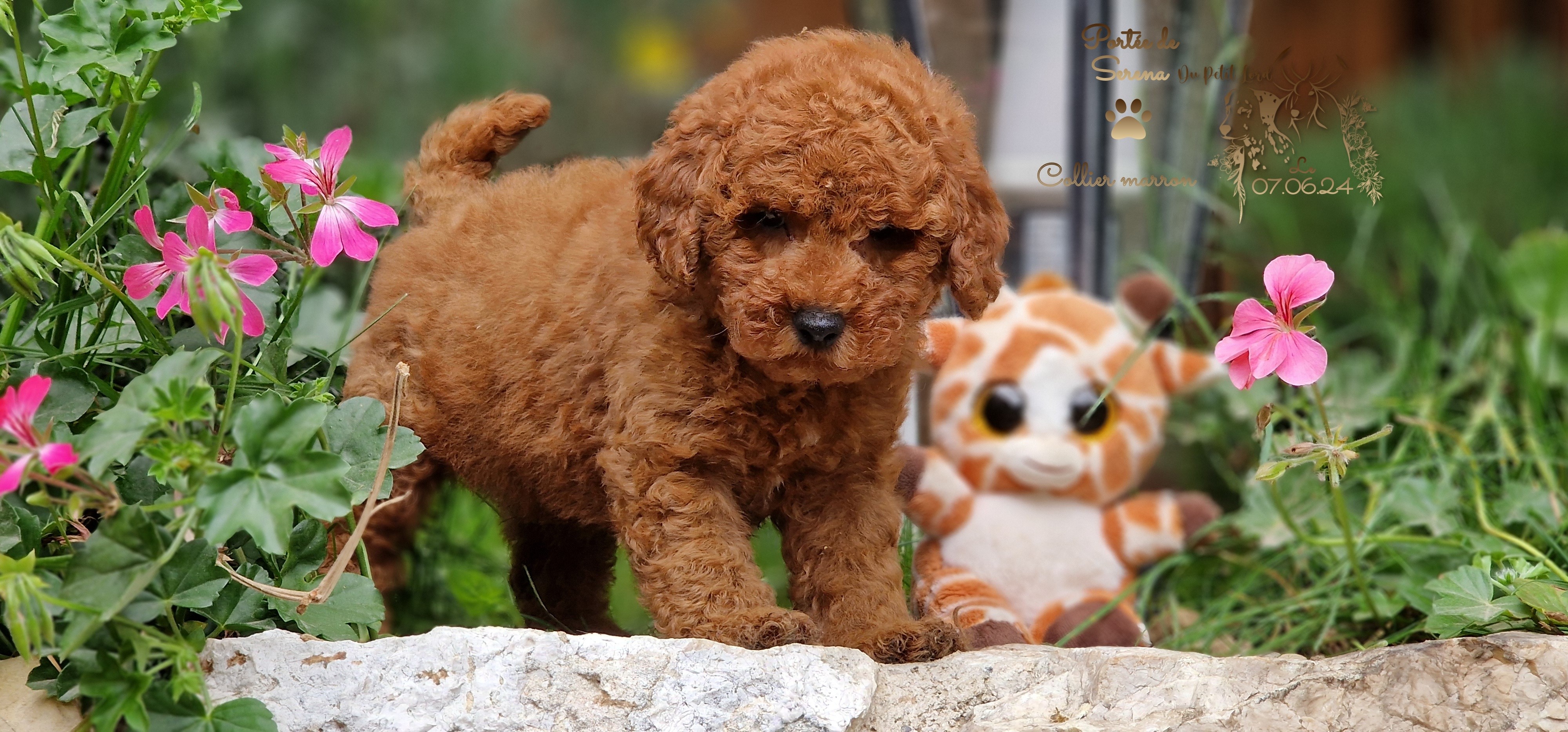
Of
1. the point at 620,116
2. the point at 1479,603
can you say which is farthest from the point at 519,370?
the point at 620,116

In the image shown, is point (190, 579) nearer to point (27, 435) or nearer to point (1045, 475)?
point (27, 435)

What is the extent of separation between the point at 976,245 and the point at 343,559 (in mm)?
796

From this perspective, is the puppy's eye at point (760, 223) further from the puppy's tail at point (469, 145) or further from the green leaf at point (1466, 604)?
the green leaf at point (1466, 604)

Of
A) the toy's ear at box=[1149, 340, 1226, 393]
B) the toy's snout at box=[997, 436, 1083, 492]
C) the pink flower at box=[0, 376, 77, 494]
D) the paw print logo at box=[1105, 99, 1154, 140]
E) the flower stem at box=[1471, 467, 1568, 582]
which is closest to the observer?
the pink flower at box=[0, 376, 77, 494]

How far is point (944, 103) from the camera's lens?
5.06 feet

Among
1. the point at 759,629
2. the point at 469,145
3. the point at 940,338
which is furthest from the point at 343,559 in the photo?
the point at 940,338

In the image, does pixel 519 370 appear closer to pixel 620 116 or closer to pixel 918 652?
pixel 918 652

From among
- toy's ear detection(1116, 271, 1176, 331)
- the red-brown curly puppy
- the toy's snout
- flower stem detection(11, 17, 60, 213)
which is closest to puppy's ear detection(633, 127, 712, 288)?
the red-brown curly puppy

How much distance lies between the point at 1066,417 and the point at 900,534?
26.5 inches

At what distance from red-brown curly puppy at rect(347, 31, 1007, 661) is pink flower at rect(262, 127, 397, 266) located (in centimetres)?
22

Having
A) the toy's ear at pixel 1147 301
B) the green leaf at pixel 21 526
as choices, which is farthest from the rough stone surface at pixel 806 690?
the toy's ear at pixel 1147 301

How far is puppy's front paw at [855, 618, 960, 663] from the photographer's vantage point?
153 cm

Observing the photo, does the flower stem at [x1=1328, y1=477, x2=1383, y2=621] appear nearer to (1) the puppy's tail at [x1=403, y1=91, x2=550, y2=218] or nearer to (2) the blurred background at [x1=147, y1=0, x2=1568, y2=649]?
(2) the blurred background at [x1=147, y1=0, x2=1568, y2=649]

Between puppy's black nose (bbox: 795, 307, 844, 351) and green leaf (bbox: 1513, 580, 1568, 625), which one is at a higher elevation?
puppy's black nose (bbox: 795, 307, 844, 351)
